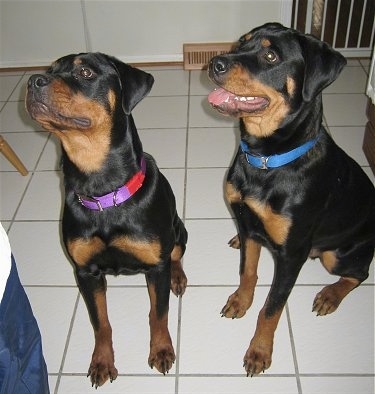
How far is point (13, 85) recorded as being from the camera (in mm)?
4070

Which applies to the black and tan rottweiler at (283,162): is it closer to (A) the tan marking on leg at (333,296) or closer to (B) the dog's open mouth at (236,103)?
(B) the dog's open mouth at (236,103)

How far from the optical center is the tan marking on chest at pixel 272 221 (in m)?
1.61

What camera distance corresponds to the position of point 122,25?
414 centimetres

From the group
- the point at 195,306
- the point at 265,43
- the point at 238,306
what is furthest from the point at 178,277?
the point at 265,43

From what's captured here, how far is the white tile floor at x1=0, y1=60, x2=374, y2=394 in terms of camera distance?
1.89 m

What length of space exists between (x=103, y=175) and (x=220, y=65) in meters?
0.56

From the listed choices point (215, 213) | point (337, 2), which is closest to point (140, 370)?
point (215, 213)

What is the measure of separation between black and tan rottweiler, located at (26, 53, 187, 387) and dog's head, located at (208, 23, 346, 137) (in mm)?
303

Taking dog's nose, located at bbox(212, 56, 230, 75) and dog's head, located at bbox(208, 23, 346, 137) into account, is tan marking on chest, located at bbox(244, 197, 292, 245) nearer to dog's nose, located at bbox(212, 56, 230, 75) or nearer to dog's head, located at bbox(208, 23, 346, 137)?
dog's head, located at bbox(208, 23, 346, 137)

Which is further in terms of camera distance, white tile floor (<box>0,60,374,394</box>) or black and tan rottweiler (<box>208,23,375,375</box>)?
white tile floor (<box>0,60,374,394</box>)

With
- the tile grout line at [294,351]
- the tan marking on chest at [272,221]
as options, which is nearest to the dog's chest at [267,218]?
the tan marking on chest at [272,221]

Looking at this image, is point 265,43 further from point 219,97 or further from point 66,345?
point 66,345

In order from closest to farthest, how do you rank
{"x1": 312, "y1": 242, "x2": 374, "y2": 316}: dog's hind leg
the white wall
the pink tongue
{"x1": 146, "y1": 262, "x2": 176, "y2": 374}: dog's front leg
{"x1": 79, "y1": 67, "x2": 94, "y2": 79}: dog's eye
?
1. {"x1": 79, "y1": 67, "x2": 94, "y2": 79}: dog's eye
2. the pink tongue
3. {"x1": 146, "y1": 262, "x2": 176, "y2": 374}: dog's front leg
4. {"x1": 312, "y1": 242, "x2": 374, "y2": 316}: dog's hind leg
5. the white wall

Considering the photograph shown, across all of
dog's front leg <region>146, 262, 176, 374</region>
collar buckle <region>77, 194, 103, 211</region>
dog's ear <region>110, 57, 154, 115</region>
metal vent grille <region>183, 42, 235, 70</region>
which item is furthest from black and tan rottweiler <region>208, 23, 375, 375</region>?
metal vent grille <region>183, 42, 235, 70</region>
